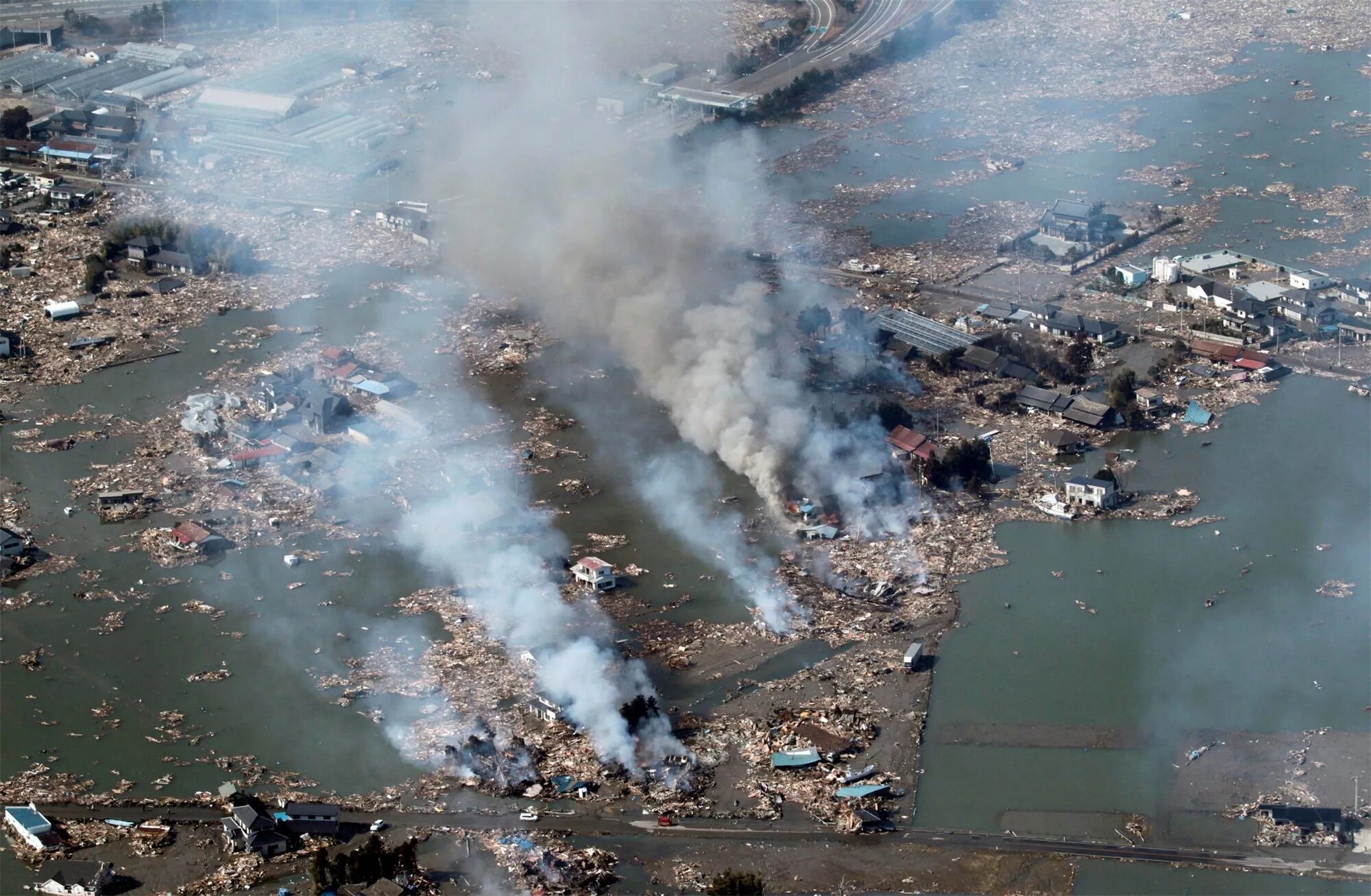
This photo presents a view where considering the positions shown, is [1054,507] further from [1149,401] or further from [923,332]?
[923,332]

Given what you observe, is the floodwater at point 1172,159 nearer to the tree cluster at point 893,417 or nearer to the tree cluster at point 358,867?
the tree cluster at point 893,417

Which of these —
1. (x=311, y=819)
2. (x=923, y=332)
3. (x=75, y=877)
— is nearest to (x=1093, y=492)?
(x=923, y=332)

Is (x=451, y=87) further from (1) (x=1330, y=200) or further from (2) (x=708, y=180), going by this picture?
(1) (x=1330, y=200)

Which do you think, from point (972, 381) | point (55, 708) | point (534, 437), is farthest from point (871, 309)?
point (55, 708)

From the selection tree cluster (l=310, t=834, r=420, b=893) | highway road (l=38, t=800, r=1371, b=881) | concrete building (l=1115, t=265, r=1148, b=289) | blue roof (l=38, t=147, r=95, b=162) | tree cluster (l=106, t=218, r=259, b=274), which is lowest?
blue roof (l=38, t=147, r=95, b=162)

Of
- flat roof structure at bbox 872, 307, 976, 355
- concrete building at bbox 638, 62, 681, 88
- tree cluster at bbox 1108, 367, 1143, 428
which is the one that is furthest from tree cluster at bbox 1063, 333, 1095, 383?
concrete building at bbox 638, 62, 681, 88

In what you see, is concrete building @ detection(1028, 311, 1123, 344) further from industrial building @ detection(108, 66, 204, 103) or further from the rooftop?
industrial building @ detection(108, 66, 204, 103)
